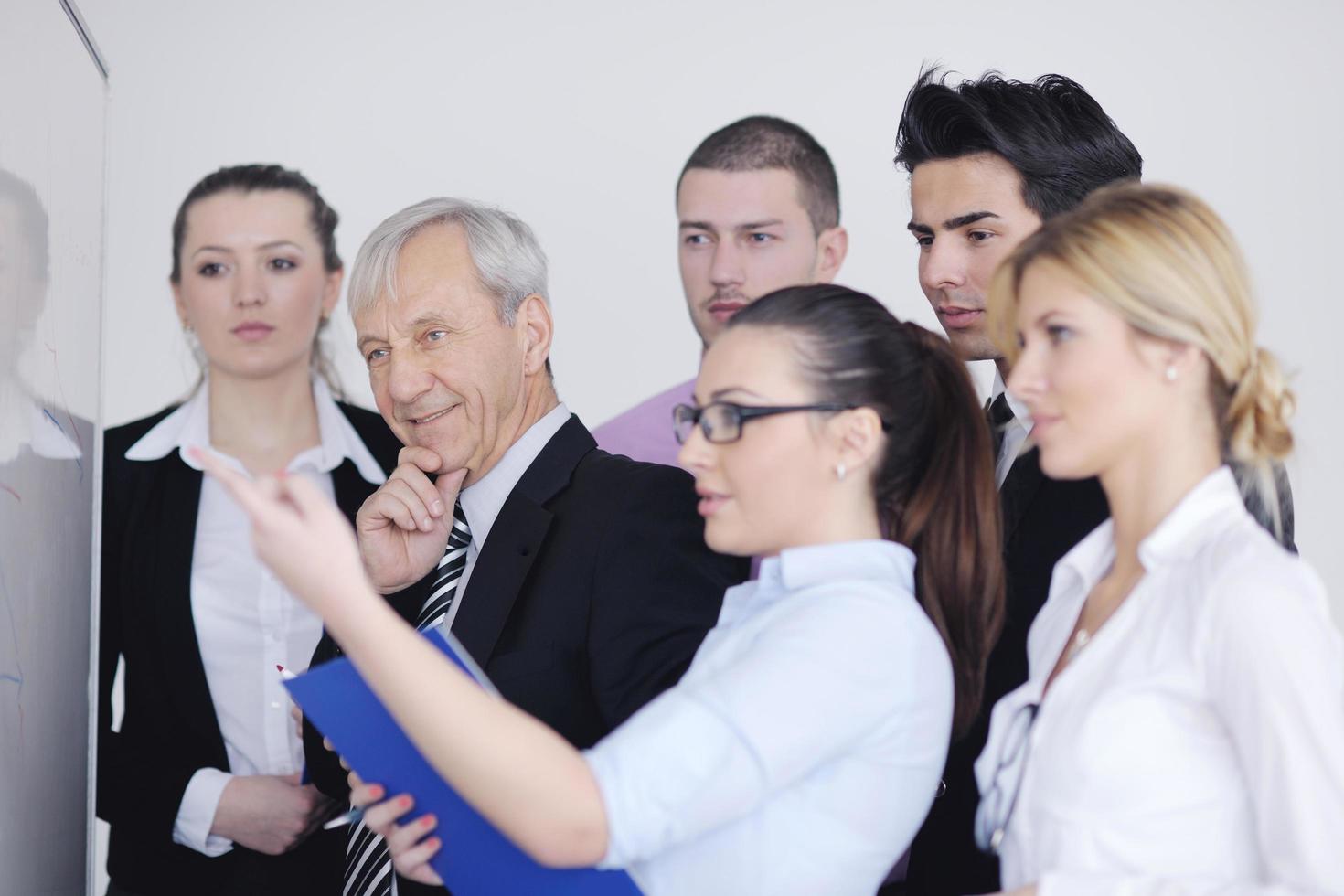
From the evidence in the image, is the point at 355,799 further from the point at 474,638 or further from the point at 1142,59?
the point at 1142,59

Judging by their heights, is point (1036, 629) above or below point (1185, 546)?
below

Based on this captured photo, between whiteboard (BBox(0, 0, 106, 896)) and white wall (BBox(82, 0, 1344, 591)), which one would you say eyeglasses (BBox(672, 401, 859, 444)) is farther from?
white wall (BBox(82, 0, 1344, 591))

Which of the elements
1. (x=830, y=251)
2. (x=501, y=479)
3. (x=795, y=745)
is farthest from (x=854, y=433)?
(x=830, y=251)

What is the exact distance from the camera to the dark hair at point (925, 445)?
164cm

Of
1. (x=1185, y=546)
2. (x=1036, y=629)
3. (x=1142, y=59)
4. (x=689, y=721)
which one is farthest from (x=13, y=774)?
(x=1142, y=59)

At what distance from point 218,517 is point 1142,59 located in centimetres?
291

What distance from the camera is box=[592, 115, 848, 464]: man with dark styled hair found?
3.44 meters

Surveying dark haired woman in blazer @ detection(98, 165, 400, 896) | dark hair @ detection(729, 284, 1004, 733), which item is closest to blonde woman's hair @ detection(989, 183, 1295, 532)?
dark hair @ detection(729, 284, 1004, 733)

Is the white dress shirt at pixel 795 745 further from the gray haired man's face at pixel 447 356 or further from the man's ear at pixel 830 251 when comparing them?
the man's ear at pixel 830 251

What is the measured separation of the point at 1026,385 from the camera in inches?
58.4

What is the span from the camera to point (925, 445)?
5.57ft

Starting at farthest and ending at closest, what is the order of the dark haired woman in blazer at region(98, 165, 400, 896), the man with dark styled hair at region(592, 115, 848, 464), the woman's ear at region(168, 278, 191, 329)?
the woman's ear at region(168, 278, 191, 329) → the man with dark styled hair at region(592, 115, 848, 464) → the dark haired woman in blazer at region(98, 165, 400, 896)

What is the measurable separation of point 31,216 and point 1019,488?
1554 millimetres

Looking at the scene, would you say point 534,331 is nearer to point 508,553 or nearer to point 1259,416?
point 508,553
